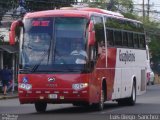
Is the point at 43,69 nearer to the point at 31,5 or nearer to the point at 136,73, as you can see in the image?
the point at 136,73

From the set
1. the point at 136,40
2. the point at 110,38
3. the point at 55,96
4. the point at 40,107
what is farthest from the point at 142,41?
the point at 55,96

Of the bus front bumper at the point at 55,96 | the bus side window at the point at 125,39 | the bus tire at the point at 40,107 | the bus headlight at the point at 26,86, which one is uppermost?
the bus side window at the point at 125,39

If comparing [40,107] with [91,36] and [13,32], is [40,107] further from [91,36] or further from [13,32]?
[91,36]

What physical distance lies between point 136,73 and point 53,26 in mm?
7479

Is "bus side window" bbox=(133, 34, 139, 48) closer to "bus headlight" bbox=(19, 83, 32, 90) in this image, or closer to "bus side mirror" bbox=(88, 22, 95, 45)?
"bus side mirror" bbox=(88, 22, 95, 45)

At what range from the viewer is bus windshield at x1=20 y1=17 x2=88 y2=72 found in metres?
20.9

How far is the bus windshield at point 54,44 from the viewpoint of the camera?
20.9 metres

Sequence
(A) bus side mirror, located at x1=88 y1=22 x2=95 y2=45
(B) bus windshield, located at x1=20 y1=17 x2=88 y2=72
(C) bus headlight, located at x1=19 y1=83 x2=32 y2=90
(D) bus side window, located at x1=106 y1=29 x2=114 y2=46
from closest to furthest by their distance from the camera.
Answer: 1. (A) bus side mirror, located at x1=88 y1=22 x2=95 y2=45
2. (B) bus windshield, located at x1=20 y1=17 x2=88 y2=72
3. (C) bus headlight, located at x1=19 y1=83 x2=32 y2=90
4. (D) bus side window, located at x1=106 y1=29 x2=114 y2=46

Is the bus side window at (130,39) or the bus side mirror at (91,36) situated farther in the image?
the bus side window at (130,39)

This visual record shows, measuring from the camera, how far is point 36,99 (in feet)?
69.2

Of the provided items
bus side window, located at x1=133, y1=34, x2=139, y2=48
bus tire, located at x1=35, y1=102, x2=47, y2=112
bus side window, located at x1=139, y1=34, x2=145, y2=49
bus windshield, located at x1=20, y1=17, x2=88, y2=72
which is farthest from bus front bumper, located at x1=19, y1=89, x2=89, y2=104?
bus side window, located at x1=139, y1=34, x2=145, y2=49

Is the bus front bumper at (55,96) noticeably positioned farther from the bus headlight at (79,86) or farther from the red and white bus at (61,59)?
the bus headlight at (79,86)

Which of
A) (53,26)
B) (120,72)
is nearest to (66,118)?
(53,26)

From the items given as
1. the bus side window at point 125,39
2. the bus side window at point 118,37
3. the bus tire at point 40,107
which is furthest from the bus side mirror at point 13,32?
the bus side window at point 125,39
